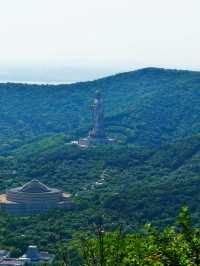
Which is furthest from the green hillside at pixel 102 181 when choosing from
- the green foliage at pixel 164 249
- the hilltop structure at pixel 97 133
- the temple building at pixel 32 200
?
the green foliage at pixel 164 249

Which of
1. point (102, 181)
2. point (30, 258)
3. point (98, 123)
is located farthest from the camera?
point (98, 123)

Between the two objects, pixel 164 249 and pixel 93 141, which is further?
pixel 93 141

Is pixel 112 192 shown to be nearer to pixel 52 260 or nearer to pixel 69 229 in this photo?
pixel 69 229

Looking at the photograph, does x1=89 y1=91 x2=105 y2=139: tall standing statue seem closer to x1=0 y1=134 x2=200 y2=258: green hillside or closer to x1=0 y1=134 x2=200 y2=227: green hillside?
x1=0 y1=134 x2=200 y2=258: green hillside

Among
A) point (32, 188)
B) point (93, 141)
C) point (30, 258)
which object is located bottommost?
point (93, 141)

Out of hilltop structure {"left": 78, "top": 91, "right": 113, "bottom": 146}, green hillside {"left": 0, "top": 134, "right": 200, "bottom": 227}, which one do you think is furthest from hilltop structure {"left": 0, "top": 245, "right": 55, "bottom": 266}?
hilltop structure {"left": 78, "top": 91, "right": 113, "bottom": 146}

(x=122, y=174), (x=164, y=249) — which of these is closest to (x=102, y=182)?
(x=122, y=174)

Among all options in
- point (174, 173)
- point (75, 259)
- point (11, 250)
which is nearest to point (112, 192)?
point (174, 173)

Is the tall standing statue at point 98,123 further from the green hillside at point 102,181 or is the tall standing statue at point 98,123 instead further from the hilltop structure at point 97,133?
the green hillside at point 102,181

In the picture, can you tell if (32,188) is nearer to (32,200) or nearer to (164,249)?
(32,200)
